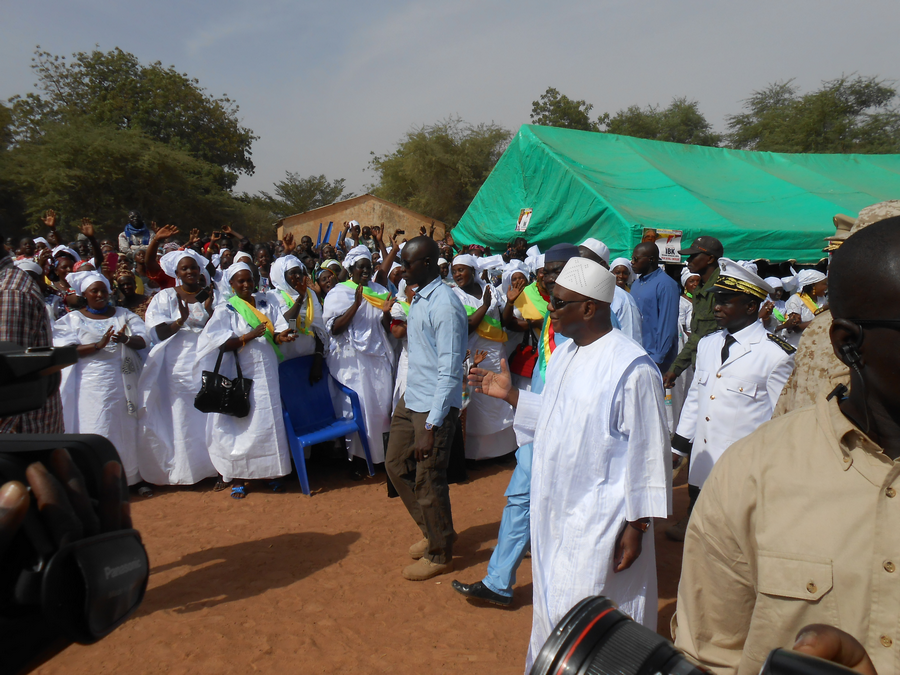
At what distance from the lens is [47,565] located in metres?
1.02

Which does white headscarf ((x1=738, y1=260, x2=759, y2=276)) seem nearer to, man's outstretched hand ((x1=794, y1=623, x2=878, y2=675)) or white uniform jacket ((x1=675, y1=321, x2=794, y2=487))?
white uniform jacket ((x1=675, y1=321, x2=794, y2=487))

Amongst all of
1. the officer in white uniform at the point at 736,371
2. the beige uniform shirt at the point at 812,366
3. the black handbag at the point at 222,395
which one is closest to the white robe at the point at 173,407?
the black handbag at the point at 222,395

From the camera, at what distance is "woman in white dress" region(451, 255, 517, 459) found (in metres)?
6.38

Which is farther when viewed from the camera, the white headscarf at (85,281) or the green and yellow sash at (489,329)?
the green and yellow sash at (489,329)

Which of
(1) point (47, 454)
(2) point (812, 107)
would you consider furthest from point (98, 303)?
(2) point (812, 107)

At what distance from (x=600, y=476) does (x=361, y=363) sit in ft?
13.3

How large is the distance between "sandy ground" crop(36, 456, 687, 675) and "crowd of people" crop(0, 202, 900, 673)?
250 millimetres

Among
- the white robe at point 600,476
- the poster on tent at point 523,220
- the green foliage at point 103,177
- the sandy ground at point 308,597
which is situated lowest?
the sandy ground at point 308,597

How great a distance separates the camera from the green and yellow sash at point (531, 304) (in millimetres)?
6414

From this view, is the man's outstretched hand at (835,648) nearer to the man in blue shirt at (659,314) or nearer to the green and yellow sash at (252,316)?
the green and yellow sash at (252,316)

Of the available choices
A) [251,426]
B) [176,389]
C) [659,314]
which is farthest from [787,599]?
[176,389]

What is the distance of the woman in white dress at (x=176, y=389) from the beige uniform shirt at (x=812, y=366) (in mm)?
4875

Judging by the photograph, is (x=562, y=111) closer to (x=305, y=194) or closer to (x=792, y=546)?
(x=305, y=194)

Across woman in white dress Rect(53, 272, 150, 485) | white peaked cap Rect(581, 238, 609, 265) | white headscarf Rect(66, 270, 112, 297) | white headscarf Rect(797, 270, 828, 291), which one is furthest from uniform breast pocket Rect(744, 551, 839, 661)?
white headscarf Rect(797, 270, 828, 291)
